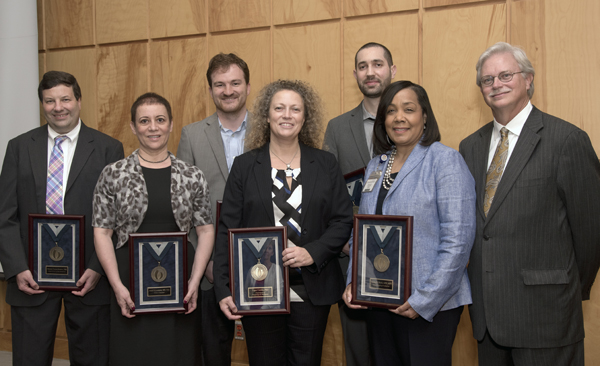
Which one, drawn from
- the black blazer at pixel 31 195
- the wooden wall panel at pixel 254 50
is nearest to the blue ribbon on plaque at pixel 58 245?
the black blazer at pixel 31 195

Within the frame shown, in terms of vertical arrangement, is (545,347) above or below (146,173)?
below

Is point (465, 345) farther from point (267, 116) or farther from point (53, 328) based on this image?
point (53, 328)

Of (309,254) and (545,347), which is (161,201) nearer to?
(309,254)

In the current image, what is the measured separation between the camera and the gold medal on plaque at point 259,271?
7.15 ft

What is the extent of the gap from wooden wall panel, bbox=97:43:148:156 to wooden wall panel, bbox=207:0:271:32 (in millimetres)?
873

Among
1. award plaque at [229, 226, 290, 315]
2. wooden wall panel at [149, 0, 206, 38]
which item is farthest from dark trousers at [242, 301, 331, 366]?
wooden wall panel at [149, 0, 206, 38]

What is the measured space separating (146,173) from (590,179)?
220 cm

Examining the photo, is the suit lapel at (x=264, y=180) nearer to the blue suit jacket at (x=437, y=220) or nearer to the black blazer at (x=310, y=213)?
the black blazer at (x=310, y=213)

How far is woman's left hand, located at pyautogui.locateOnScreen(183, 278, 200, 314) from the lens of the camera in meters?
2.46

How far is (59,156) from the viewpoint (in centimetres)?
295

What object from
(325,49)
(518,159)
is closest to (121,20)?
(325,49)

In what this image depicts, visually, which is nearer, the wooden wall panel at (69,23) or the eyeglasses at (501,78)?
the eyeglasses at (501,78)

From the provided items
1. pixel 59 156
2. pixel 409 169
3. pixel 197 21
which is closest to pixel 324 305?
pixel 409 169

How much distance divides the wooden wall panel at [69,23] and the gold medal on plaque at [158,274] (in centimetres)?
359
